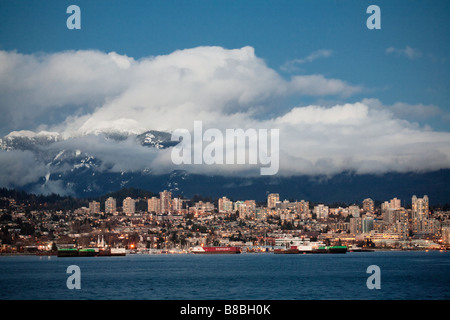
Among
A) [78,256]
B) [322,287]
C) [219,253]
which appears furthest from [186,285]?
[219,253]

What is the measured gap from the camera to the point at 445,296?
177 feet

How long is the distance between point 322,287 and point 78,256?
384 ft

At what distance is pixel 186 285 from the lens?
216 ft
